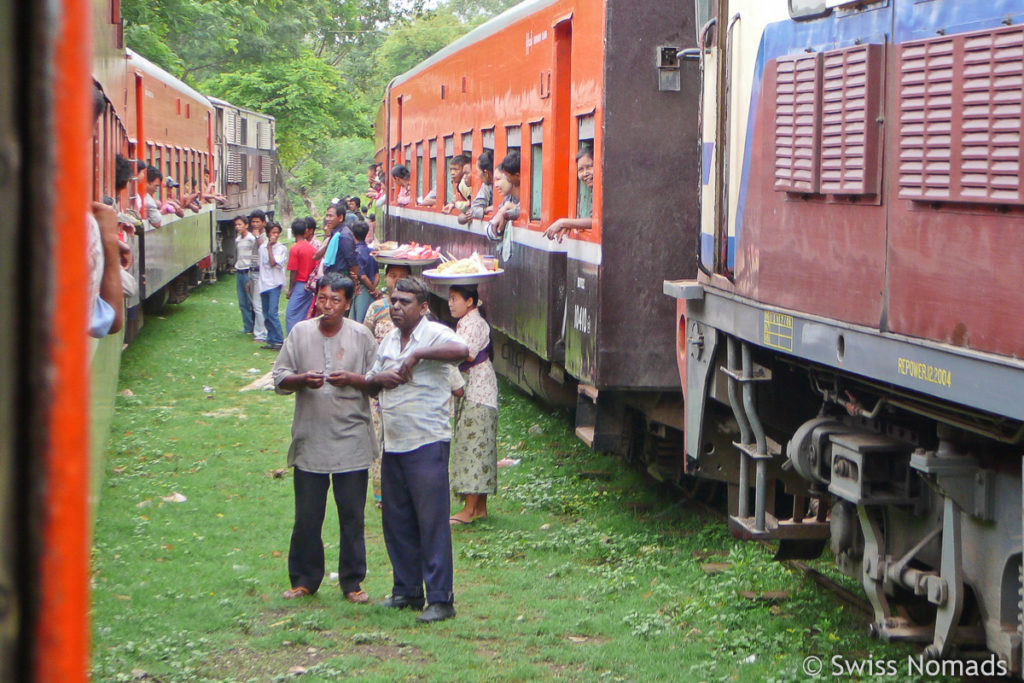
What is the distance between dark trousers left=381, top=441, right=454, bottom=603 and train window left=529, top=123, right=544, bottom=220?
385 cm

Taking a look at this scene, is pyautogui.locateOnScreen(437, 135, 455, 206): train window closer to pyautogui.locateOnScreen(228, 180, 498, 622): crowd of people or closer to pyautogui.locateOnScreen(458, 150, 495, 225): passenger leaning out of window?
pyautogui.locateOnScreen(458, 150, 495, 225): passenger leaning out of window

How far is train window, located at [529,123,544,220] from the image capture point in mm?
10258

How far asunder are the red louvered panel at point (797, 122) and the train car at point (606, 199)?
2.61 metres

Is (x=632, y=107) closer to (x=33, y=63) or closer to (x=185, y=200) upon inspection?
(x=33, y=63)

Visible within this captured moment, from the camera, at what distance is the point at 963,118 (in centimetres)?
388

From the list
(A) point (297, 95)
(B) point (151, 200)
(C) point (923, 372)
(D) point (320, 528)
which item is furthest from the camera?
(A) point (297, 95)

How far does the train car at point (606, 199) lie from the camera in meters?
7.92

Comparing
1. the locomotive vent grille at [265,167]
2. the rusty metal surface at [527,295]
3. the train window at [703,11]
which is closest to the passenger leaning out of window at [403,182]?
the rusty metal surface at [527,295]

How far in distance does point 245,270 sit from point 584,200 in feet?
36.7

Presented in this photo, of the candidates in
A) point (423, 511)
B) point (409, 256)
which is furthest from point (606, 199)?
point (409, 256)

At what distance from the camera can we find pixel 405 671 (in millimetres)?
5984

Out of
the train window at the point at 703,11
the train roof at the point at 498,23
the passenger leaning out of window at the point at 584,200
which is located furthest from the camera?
the train roof at the point at 498,23

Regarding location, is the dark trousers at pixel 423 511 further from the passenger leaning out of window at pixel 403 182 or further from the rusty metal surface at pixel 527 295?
the passenger leaning out of window at pixel 403 182

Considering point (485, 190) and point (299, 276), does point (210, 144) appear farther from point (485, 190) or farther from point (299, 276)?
point (485, 190)
